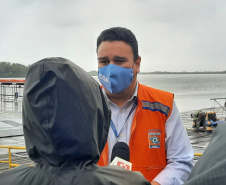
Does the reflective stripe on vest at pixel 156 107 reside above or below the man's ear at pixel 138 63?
below

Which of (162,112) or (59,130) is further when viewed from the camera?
(162,112)

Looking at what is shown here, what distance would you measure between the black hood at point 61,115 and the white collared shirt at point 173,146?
1.27 m

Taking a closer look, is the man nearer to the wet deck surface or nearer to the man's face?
the man's face

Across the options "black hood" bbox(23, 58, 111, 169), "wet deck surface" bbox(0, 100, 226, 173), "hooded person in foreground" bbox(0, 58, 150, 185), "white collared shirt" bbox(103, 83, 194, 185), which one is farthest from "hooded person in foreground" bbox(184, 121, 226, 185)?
"wet deck surface" bbox(0, 100, 226, 173)

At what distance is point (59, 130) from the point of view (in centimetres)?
130

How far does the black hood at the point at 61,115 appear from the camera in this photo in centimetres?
130

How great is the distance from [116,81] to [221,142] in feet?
4.89

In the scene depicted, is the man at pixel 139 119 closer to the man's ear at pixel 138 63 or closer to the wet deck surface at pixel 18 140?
the man's ear at pixel 138 63

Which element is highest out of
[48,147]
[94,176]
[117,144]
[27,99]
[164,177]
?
[27,99]

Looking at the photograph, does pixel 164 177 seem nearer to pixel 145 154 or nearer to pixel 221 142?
pixel 145 154

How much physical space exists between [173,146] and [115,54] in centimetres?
91

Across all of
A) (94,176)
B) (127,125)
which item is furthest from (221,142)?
(127,125)

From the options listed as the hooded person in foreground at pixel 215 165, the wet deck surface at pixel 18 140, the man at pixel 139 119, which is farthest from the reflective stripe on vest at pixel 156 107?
the wet deck surface at pixel 18 140

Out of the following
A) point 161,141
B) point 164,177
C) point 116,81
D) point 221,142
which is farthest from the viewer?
point 116,81
